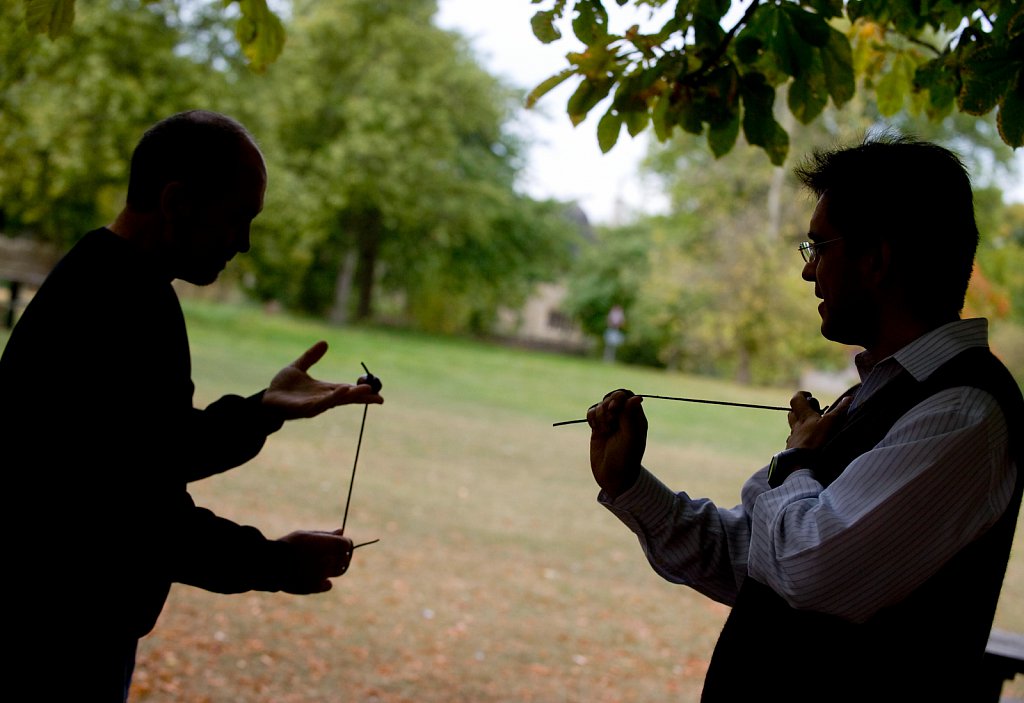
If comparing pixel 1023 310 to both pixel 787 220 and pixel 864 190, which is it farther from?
pixel 864 190

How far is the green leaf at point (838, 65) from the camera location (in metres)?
2.83

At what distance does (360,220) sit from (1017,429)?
3386cm

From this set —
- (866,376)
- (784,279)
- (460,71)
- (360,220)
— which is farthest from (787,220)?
(866,376)

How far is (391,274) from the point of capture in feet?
130

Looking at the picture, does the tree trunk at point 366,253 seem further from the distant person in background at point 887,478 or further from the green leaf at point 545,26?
the distant person in background at point 887,478

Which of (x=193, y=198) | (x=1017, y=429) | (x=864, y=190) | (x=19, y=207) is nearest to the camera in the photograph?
(x=1017, y=429)

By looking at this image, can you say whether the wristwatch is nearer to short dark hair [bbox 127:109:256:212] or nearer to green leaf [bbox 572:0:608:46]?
short dark hair [bbox 127:109:256:212]

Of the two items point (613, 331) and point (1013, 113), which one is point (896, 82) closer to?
point (1013, 113)

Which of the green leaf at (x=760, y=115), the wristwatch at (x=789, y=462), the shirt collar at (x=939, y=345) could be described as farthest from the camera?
the green leaf at (x=760, y=115)

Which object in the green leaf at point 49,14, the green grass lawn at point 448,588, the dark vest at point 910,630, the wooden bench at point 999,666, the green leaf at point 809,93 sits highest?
the green leaf at point 809,93

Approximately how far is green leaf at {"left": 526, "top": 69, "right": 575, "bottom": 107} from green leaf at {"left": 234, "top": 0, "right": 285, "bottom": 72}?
794mm

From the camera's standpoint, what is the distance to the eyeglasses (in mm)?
1771

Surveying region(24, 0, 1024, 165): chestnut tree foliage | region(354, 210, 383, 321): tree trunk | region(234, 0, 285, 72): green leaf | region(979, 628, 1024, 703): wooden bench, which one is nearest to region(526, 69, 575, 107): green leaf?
region(24, 0, 1024, 165): chestnut tree foliage

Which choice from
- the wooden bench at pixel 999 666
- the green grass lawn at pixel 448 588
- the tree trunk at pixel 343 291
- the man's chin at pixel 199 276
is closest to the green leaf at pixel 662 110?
the man's chin at pixel 199 276
